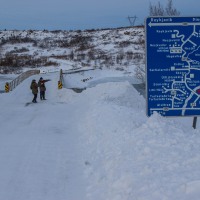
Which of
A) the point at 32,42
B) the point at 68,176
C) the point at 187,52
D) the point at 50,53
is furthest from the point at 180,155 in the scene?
the point at 32,42

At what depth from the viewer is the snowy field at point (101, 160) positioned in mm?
6496

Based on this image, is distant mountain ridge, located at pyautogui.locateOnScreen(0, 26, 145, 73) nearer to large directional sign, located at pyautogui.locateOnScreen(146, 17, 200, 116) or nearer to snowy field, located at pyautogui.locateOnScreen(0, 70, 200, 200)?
snowy field, located at pyautogui.locateOnScreen(0, 70, 200, 200)

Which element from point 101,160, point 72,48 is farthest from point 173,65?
point 72,48

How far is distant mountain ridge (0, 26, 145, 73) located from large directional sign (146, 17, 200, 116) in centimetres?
5764

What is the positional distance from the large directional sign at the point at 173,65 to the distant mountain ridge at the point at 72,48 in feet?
189

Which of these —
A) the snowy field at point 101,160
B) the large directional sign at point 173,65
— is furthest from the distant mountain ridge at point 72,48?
the large directional sign at point 173,65

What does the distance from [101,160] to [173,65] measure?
3580 mm

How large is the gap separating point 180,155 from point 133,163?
3.09ft

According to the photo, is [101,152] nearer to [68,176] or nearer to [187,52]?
[68,176]

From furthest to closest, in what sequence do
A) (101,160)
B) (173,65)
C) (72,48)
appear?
(72,48), (173,65), (101,160)

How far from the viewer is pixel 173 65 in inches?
435

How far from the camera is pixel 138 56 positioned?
79.8m

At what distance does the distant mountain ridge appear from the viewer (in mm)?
76750

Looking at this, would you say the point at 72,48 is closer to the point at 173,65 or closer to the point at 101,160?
the point at 173,65
